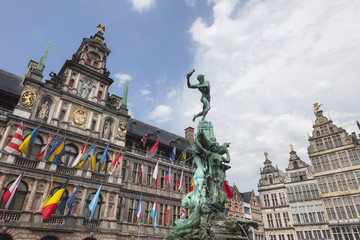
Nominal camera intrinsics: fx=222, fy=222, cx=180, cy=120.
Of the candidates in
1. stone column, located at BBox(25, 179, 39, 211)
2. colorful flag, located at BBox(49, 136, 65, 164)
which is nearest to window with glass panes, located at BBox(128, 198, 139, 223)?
colorful flag, located at BBox(49, 136, 65, 164)

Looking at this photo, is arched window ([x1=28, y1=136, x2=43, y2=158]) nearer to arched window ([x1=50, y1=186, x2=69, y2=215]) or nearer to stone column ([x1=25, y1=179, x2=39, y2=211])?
stone column ([x1=25, y1=179, x2=39, y2=211])

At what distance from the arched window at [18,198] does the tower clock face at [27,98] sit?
6701 mm

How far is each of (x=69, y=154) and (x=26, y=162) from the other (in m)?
3.44

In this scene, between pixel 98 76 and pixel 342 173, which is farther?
pixel 342 173

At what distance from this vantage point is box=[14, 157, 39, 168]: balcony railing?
57.1 feet

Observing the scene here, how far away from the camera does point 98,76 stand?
25.2 meters

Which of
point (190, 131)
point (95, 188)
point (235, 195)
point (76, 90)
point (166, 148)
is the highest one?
point (190, 131)

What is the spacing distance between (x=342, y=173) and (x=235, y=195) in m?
16.5

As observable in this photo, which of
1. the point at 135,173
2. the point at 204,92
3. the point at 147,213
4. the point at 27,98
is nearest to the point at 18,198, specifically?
the point at 27,98

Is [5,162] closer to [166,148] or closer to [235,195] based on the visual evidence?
[166,148]

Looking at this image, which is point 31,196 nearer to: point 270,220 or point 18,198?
point 18,198

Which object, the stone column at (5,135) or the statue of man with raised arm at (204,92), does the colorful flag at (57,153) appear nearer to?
the stone column at (5,135)

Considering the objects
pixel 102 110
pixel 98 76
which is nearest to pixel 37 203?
pixel 102 110

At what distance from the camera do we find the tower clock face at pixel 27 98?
19.3 metres
